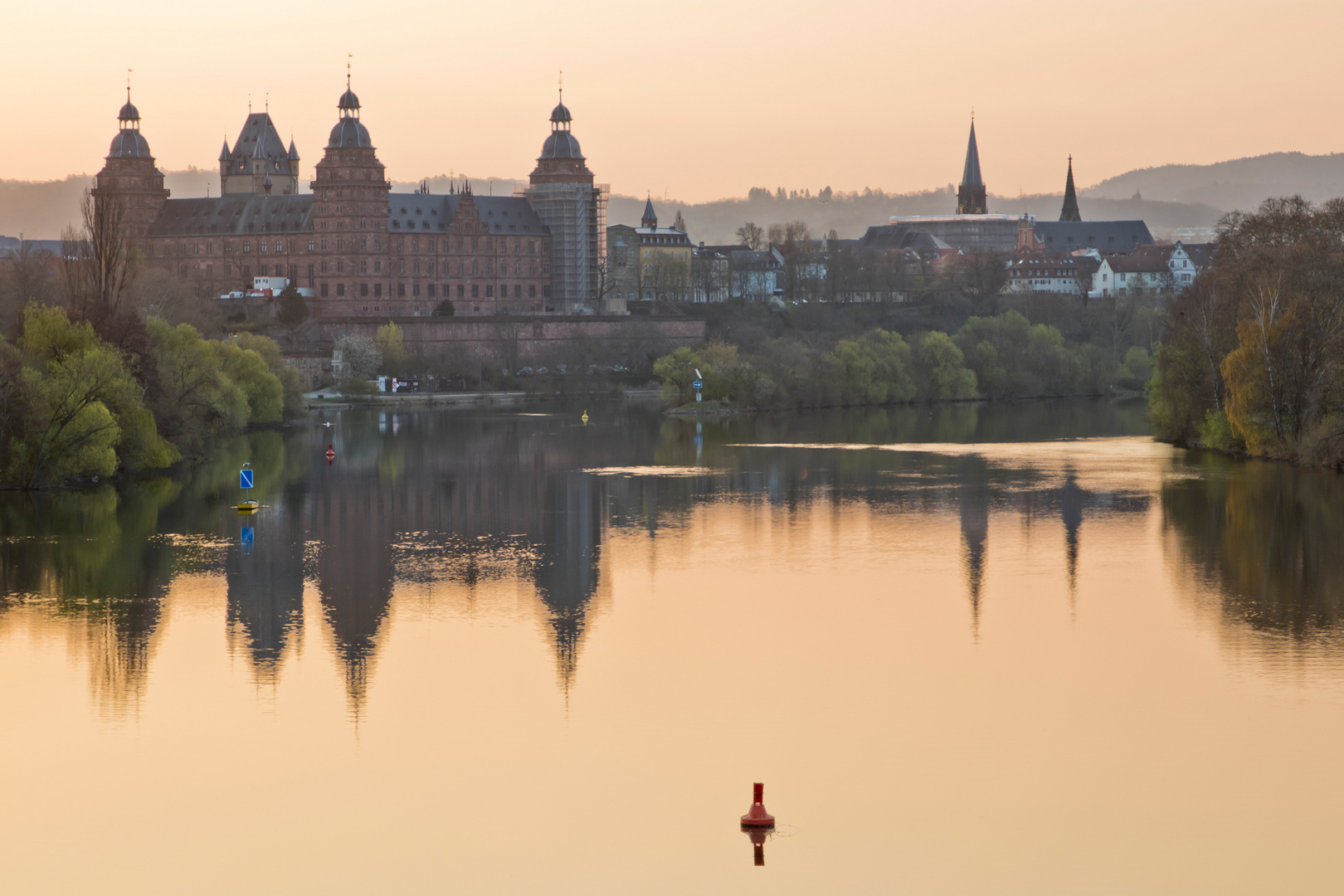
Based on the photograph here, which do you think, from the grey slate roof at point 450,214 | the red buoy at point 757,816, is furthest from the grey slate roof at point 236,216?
the red buoy at point 757,816

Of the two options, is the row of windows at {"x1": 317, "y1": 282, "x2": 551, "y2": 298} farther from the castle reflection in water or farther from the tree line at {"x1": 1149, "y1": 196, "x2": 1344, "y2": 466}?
the tree line at {"x1": 1149, "y1": 196, "x2": 1344, "y2": 466}

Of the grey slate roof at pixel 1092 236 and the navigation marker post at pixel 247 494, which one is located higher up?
the grey slate roof at pixel 1092 236

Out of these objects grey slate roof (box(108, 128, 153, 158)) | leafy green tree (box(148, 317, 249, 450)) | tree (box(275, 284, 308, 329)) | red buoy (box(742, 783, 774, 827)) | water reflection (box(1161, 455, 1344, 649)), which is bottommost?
red buoy (box(742, 783, 774, 827))

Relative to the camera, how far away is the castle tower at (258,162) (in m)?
118

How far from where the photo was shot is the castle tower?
388 feet

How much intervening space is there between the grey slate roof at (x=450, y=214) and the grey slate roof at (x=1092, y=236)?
57.2 meters

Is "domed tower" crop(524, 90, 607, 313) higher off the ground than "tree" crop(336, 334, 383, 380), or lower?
higher

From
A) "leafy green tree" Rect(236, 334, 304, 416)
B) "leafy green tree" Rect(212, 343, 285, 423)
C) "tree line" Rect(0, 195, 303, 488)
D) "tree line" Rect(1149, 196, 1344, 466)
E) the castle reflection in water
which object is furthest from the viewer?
"leafy green tree" Rect(236, 334, 304, 416)

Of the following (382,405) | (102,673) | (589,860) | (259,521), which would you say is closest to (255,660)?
(102,673)

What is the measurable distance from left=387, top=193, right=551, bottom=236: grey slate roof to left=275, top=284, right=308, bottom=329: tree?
1411cm

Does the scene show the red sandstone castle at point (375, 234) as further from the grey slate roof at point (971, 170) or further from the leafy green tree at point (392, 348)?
the grey slate roof at point (971, 170)

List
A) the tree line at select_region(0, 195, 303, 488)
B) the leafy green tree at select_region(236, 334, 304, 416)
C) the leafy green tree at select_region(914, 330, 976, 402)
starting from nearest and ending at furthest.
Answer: the tree line at select_region(0, 195, 303, 488), the leafy green tree at select_region(236, 334, 304, 416), the leafy green tree at select_region(914, 330, 976, 402)

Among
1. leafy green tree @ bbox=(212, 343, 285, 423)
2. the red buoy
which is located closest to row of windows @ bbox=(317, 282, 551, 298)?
leafy green tree @ bbox=(212, 343, 285, 423)

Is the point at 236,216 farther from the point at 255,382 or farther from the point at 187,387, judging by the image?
the point at 187,387
